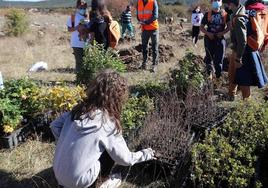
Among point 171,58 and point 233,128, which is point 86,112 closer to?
point 233,128

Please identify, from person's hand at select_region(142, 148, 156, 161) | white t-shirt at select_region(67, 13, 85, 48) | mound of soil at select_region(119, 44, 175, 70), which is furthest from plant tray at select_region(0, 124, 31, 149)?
mound of soil at select_region(119, 44, 175, 70)

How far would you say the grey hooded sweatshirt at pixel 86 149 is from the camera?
3.06 meters

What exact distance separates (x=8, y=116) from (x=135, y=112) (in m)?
1.47

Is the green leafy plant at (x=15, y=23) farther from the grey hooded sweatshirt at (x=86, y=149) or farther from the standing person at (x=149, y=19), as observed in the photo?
the grey hooded sweatshirt at (x=86, y=149)

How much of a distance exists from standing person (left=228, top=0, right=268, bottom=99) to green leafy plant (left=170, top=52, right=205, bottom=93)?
24.7 inches

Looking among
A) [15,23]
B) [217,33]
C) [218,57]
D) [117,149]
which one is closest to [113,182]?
[117,149]

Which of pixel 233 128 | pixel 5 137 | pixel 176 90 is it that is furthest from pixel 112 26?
pixel 233 128

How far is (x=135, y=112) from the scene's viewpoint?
452cm

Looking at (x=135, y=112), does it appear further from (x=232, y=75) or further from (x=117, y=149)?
(x=232, y=75)

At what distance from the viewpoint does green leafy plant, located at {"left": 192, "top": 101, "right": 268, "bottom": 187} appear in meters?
3.21

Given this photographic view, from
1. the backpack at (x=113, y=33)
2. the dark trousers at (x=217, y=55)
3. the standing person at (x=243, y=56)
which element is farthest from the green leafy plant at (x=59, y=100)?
the dark trousers at (x=217, y=55)

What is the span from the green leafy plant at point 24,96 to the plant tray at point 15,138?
0.73 ft

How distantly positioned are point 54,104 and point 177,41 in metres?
11.7

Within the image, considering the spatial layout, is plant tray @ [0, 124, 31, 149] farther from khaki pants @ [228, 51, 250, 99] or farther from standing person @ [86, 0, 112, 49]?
khaki pants @ [228, 51, 250, 99]
